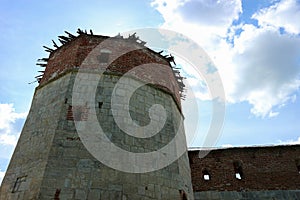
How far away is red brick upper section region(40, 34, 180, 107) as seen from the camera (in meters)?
8.21

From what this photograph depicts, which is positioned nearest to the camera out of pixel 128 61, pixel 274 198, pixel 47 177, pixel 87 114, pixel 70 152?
pixel 47 177

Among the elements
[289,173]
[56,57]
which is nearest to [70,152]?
[56,57]

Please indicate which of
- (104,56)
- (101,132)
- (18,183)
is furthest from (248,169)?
(18,183)

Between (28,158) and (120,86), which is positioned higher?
(120,86)

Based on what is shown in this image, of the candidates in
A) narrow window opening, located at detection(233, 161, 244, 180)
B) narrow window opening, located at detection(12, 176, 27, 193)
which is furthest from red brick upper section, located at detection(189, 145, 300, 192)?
narrow window opening, located at detection(12, 176, 27, 193)

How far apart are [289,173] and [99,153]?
9.35m

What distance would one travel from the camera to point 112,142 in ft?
21.4

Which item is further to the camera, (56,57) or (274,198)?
(274,198)

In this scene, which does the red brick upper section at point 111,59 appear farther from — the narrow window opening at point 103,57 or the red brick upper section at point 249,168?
the red brick upper section at point 249,168

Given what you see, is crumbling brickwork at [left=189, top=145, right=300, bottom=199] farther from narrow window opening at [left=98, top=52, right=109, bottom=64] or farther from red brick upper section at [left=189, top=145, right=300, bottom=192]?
Result: narrow window opening at [left=98, top=52, right=109, bottom=64]

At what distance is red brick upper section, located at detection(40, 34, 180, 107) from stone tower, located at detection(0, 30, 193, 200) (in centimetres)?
4

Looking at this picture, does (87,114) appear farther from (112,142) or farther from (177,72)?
(177,72)

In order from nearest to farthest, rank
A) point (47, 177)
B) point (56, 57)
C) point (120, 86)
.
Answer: point (47, 177) → point (120, 86) → point (56, 57)

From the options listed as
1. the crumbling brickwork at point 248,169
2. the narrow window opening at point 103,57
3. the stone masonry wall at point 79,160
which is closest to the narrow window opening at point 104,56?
the narrow window opening at point 103,57
